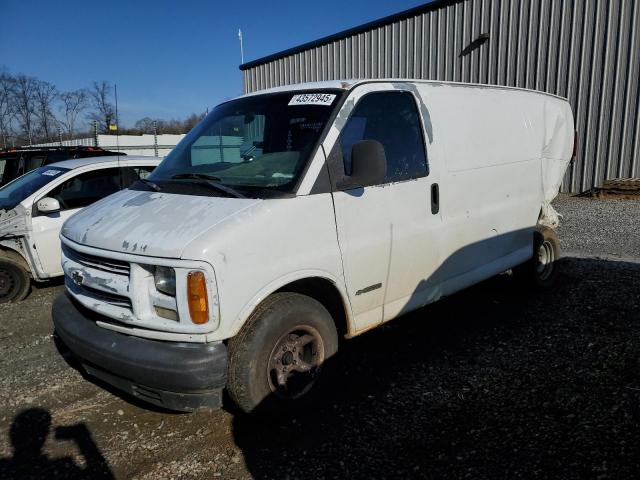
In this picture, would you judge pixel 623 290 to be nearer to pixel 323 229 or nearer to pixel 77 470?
pixel 323 229

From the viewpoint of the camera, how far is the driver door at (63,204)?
228 inches

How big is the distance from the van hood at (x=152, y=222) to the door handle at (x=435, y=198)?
154 cm

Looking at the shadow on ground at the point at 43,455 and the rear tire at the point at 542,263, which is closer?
the shadow on ground at the point at 43,455

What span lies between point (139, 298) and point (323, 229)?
1.16 metres

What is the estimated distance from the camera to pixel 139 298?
273 cm

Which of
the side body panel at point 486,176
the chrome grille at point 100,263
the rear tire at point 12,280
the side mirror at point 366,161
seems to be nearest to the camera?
the chrome grille at point 100,263

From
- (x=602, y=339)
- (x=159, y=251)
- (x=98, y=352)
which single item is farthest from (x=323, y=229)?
(x=602, y=339)

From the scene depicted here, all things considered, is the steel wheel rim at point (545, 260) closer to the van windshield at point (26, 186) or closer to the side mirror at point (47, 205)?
the side mirror at point (47, 205)

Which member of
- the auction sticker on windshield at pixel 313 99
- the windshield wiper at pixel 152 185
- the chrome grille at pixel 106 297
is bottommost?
the chrome grille at pixel 106 297

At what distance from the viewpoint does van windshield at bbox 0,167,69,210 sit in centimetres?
594

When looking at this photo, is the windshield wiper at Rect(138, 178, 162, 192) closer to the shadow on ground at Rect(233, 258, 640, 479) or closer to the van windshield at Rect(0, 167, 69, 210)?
the shadow on ground at Rect(233, 258, 640, 479)

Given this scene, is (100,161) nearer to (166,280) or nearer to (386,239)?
(166,280)

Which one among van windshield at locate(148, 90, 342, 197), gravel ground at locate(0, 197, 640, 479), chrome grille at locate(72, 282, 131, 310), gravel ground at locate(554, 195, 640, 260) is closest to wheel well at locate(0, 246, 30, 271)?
gravel ground at locate(0, 197, 640, 479)

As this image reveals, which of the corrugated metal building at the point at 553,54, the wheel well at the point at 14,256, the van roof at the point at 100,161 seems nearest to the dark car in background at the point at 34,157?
the van roof at the point at 100,161
